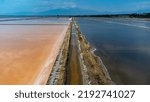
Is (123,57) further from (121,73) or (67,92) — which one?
(67,92)

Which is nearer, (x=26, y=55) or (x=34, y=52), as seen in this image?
(x=26, y=55)

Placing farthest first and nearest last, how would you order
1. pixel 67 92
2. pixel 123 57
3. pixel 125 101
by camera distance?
pixel 123 57, pixel 67 92, pixel 125 101

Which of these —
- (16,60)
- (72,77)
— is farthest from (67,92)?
(16,60)

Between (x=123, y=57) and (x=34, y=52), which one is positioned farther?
(x=34, y=52)

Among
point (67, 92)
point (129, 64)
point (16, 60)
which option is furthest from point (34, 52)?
point (67, 92)

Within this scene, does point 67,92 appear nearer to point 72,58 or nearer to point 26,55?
point 72,58

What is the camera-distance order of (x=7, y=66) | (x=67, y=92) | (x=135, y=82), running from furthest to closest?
(x=7, y=66) → (x=135, y=82) → (x=67, y=92)

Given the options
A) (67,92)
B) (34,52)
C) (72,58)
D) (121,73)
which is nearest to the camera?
(67,92)

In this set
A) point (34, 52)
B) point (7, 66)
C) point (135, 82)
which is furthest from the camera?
point (34, 52)
